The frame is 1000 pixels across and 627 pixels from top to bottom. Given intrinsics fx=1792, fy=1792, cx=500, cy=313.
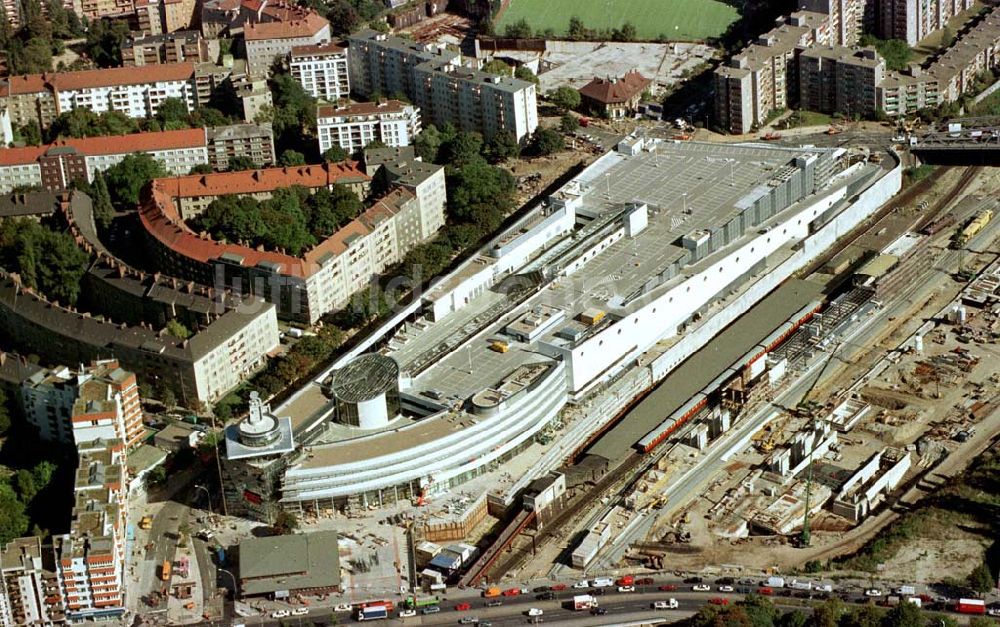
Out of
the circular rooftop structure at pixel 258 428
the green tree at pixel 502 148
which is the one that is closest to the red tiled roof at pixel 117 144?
the green tree at pixel 502 148

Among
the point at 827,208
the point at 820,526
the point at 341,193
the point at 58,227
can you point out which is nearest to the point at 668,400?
the point at 820,526

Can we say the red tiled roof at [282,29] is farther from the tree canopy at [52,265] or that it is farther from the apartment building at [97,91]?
the tree canopy at [52,265]

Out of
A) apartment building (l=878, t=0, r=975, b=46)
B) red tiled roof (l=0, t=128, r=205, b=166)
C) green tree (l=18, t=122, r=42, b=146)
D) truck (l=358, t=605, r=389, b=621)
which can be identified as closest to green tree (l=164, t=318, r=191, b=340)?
red tiled roof (l=0, t=128, r=205, b=166)

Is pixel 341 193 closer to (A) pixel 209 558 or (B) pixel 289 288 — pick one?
(B) pixel 289 288

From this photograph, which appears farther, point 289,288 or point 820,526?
point 289,288

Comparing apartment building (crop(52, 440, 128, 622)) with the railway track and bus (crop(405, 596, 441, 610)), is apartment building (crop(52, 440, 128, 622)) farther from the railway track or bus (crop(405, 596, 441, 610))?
the railway track

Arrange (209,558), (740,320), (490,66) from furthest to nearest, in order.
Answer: (490,66) < (740,320) < (209,558)

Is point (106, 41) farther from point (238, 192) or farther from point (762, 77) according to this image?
point (762, 77)
